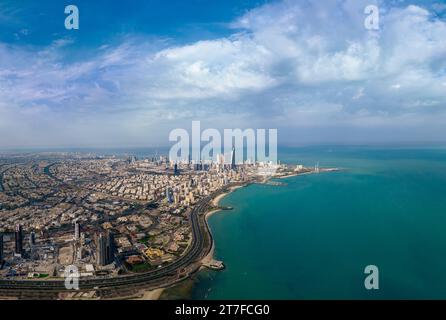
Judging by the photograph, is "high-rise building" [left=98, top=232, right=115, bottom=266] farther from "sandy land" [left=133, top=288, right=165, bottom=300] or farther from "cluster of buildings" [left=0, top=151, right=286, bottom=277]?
"sandy land" [left=133, top=288, right=165, bottom=300]

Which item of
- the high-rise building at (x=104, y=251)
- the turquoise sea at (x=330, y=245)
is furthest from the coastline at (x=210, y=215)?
the high-rise building at (x=104, y=251)

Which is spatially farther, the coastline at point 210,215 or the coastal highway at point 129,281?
the coastline at point 210,215

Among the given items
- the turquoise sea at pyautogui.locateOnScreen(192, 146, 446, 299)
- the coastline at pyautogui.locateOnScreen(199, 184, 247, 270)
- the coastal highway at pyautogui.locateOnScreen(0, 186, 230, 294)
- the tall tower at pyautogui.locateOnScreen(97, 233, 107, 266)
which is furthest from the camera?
the coastline at pyautogui.locateOnScreen(199, 184, 247, 270)

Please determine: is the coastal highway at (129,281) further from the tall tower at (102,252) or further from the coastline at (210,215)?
the tall tower at (102,252)

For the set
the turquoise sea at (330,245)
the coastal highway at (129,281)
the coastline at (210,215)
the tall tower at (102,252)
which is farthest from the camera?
the coastline at (210,215)

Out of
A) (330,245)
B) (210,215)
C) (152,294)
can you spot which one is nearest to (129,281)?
(152,294)

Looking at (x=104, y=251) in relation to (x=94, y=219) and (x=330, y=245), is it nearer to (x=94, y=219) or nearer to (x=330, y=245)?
(x=94, y=219)

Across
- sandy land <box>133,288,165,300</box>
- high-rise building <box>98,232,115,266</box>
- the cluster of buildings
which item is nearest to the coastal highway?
sandy land <box>133,288,165,300</box>
